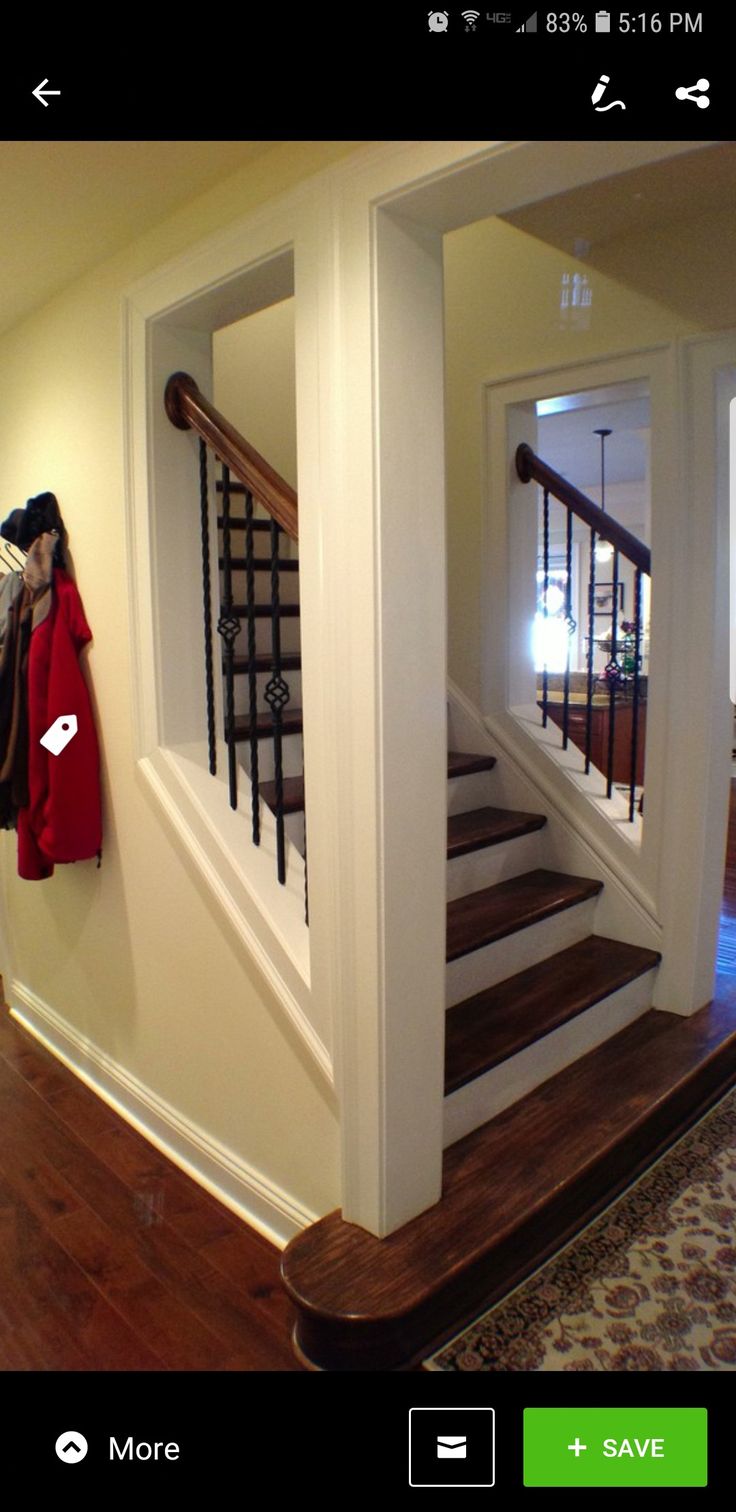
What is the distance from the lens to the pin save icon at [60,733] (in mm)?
2455

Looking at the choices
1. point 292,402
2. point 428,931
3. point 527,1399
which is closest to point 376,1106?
point 428,931

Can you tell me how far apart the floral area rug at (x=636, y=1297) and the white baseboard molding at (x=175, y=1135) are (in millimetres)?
474

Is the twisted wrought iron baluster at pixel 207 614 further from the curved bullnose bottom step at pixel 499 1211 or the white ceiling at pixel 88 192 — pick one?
the curved bullnose bottom step at pixel 499 1211

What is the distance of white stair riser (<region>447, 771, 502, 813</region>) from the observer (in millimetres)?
3070

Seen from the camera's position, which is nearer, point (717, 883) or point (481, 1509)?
point (481, 1509)

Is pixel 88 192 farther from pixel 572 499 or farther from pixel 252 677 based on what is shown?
pixel 572 499

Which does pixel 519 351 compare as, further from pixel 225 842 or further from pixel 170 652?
pixel 225 842

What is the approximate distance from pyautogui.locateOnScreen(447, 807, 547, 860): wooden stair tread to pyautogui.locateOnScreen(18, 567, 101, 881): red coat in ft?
3.42

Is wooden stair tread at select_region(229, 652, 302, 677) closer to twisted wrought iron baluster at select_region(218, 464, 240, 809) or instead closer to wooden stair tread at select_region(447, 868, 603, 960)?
twisted wrought iron baluster at select_region(218, 464, 240, 809)

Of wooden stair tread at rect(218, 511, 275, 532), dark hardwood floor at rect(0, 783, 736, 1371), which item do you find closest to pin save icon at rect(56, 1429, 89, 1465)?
dark hardwood floor at rect(0, 783, 736, 1371)
